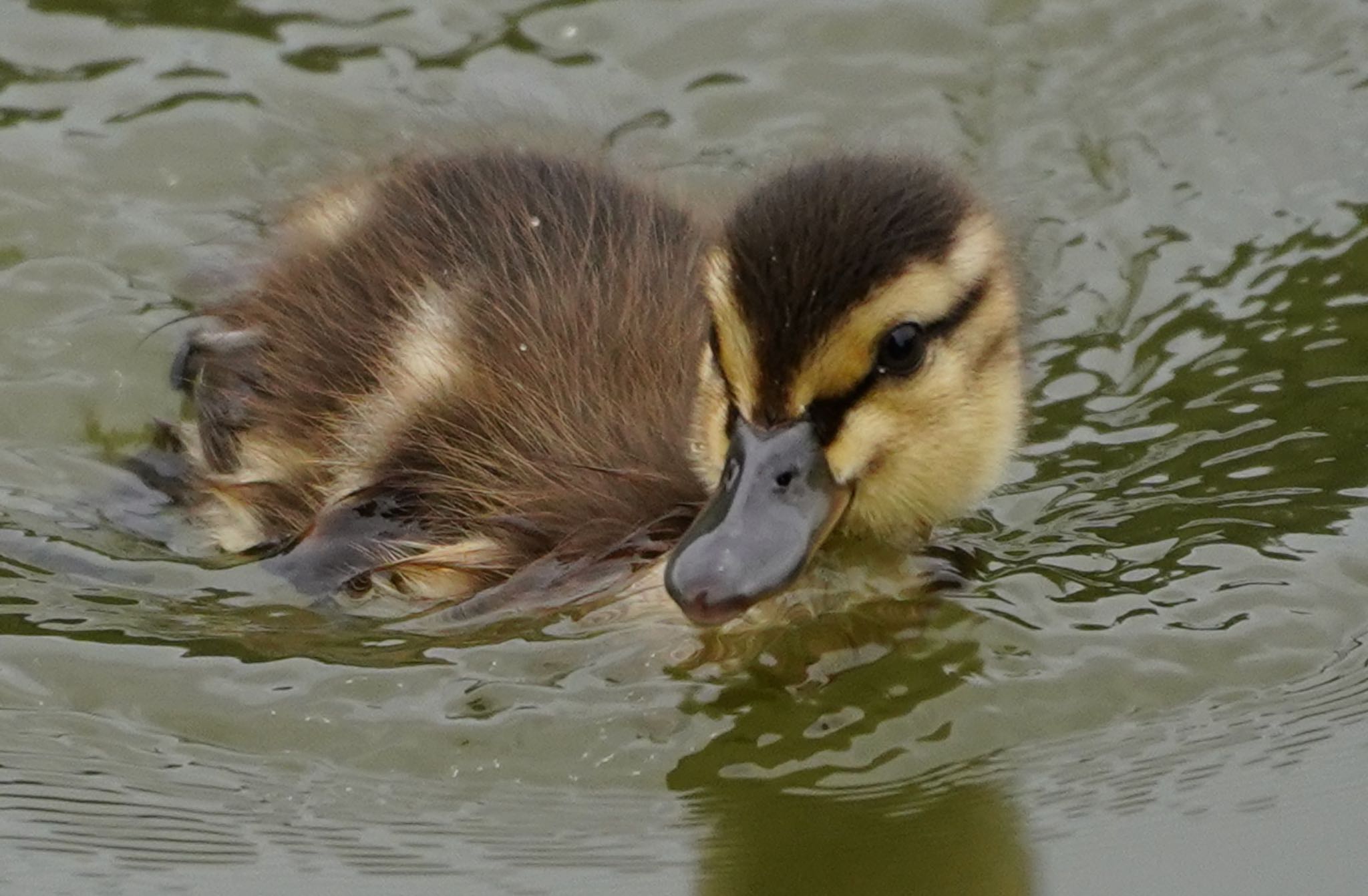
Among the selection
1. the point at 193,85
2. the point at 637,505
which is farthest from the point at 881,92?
the point at 637,505

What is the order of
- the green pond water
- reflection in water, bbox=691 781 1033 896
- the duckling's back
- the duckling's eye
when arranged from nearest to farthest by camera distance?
reflection in water, bbox=691 781 1033 896, the green pond water, the duckling's eye, the duckling's back

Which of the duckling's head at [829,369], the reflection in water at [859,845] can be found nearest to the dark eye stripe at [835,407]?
the duckling's head at [829,369]

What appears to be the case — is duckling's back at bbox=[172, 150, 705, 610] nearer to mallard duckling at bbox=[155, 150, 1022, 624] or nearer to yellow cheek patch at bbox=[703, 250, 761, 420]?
mallard duckling at bbox=[155, 150, 1022, 624]

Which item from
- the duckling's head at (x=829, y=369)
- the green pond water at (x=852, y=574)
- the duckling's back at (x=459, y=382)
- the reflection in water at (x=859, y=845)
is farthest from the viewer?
the duckling's back at (x=459, y=382)

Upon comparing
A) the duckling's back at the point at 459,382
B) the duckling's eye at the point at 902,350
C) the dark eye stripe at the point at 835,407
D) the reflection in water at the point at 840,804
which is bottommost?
the reflection in water at the point at 840,804

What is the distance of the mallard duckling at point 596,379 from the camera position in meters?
3.04

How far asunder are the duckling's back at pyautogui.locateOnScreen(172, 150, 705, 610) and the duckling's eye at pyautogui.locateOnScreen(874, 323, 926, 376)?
0.38m

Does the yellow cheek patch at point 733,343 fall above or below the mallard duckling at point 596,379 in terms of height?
above

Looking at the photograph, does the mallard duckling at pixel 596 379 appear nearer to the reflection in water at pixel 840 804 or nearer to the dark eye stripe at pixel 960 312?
the dark eye stripe at pixel 960 312

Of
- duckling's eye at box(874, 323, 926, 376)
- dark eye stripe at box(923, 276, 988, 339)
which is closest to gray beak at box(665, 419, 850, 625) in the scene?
duckling's eye at box(874, 323, 926, 376)

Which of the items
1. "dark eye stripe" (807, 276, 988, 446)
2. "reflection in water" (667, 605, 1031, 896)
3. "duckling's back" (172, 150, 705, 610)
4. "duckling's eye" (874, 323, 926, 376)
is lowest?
"reflection in water" (667, 605, 1031, 896)

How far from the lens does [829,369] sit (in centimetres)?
304

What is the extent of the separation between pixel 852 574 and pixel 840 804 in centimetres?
54

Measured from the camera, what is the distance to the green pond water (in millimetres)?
2885
